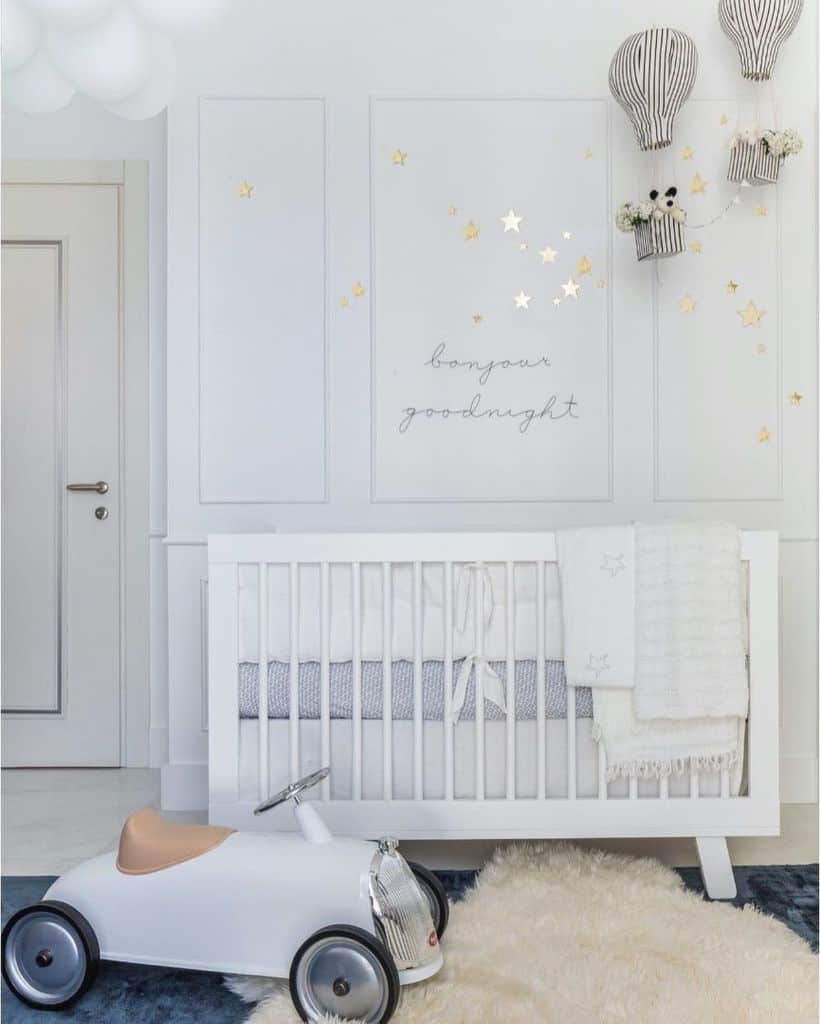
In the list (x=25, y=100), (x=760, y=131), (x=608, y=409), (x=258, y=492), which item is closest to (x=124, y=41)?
(x=25, y=100)

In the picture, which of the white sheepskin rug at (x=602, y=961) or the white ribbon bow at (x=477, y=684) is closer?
the white sheepskin rug at (x=602, y=961)

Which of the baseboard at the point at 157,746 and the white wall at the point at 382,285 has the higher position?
the white wall at the point at 382,285

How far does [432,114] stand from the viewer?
8.55 ft

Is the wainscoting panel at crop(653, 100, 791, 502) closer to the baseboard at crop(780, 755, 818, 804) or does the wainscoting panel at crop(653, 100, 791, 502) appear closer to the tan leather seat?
the baseboard at crop(780, 755, 818, 804)

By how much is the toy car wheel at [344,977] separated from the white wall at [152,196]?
1.65 m

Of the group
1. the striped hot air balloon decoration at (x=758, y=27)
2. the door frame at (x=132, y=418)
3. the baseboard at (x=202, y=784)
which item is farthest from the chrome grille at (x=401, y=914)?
the striped hot air balloon decoration at (x=758, y=27)

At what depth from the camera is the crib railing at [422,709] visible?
1.86m

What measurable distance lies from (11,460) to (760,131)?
2360mm

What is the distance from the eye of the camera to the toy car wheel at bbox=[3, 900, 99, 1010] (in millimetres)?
1401

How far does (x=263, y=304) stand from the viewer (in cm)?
261

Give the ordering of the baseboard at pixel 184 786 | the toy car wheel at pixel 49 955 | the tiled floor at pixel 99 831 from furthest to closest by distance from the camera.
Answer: the baseboard at pixel 184 786, the tiled floor at pixel 99 831, the toy car wheel at pixel 49 955

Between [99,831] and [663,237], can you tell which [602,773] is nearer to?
[99,831]

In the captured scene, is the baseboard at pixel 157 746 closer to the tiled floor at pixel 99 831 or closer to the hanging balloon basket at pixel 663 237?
the tiled floor at pixel 99 831

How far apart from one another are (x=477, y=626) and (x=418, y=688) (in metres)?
0.16
